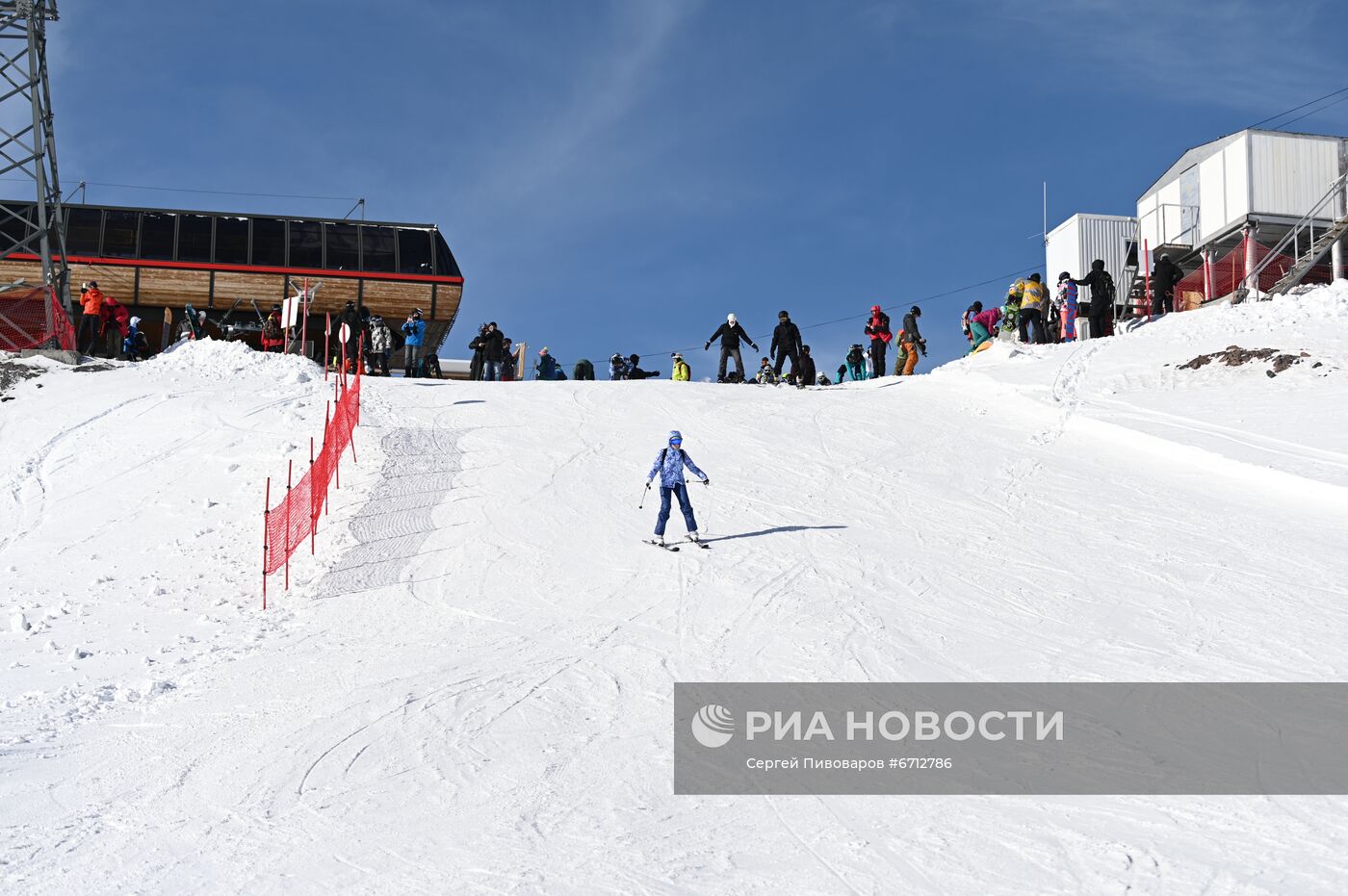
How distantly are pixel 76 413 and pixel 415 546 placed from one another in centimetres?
873

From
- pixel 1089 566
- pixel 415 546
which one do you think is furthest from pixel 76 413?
pixel 1089 566

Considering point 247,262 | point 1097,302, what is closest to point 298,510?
point 1097,302

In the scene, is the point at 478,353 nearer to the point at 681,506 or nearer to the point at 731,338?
the point at 731,338

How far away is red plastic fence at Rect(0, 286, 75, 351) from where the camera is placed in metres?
23.4

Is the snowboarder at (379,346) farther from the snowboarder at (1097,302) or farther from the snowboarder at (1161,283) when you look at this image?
the snowboarder at (1161,283)

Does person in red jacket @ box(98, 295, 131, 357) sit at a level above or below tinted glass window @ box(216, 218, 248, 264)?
below

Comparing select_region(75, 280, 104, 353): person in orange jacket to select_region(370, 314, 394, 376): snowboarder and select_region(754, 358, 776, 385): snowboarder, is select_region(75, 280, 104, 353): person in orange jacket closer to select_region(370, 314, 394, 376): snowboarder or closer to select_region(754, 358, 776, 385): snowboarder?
select_region(370, 314, 394, 376): snowboarder

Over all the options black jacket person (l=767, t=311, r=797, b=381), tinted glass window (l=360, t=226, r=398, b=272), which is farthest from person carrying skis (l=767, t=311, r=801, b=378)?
tinted glass window (l=360, t=226, r=398, b=272)

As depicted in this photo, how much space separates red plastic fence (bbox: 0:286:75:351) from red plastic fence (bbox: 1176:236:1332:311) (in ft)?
80.4

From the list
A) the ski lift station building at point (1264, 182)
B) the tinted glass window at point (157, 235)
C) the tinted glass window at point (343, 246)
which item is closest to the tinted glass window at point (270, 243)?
the tinted glass window at point (343, 246)

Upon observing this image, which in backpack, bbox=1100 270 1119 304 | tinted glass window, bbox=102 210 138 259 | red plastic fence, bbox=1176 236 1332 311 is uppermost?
tinted glass window, bbox=102 210 138 259

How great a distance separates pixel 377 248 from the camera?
1249 inches

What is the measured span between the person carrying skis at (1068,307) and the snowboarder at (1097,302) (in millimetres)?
142

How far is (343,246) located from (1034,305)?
16933mm
